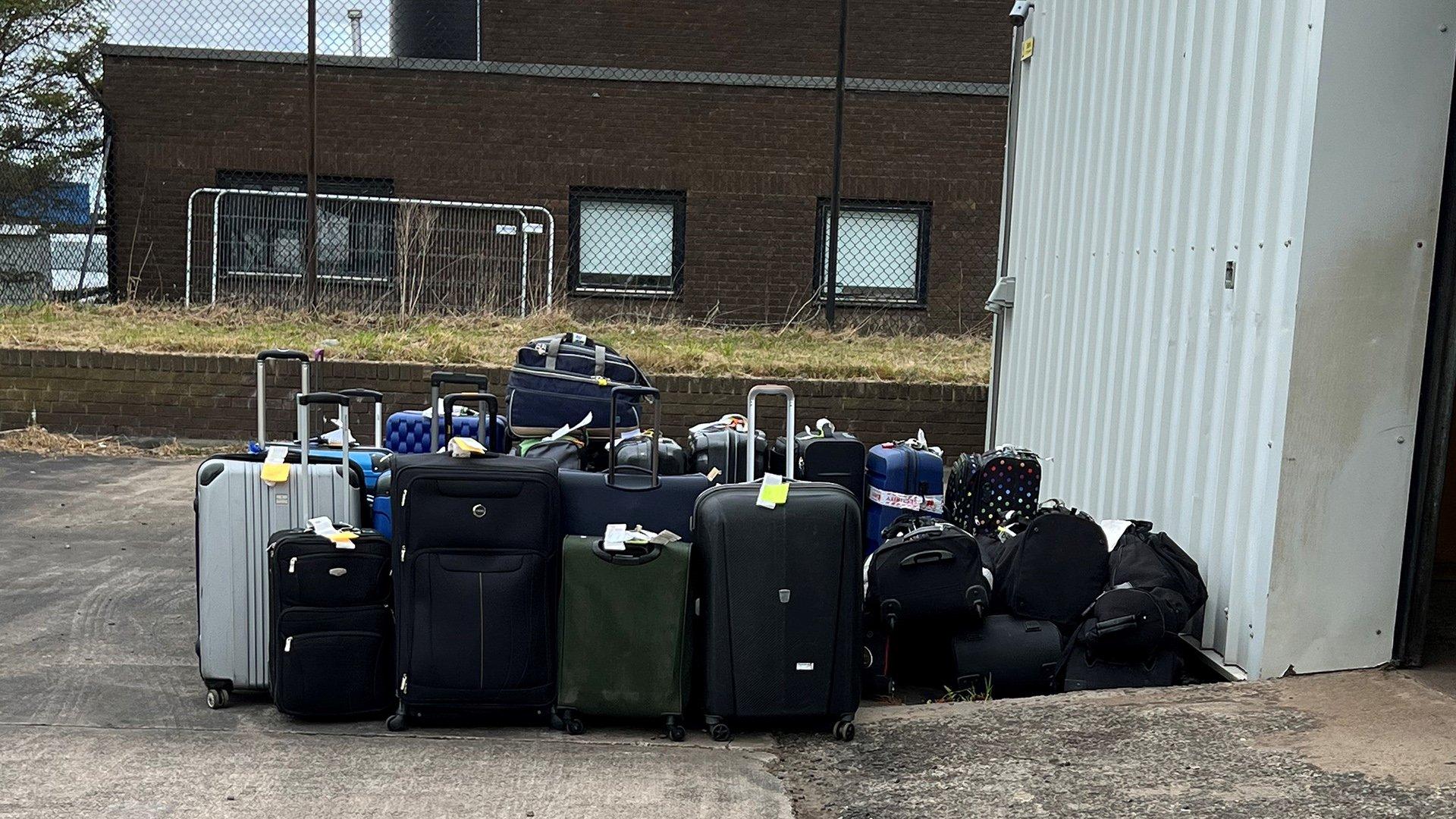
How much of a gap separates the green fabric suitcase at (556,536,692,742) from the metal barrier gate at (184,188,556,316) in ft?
34.9

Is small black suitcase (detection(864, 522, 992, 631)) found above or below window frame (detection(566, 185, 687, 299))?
below

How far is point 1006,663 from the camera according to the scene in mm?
5668

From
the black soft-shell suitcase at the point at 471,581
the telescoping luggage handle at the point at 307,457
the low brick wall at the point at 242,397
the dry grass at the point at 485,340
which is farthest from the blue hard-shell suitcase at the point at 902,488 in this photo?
the dry grass at the point at 485,340

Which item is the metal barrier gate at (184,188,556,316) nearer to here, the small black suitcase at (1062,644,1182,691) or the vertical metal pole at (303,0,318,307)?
the vertical metal pole at (303,0,318,307)

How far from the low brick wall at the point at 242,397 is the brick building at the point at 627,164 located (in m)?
4.46

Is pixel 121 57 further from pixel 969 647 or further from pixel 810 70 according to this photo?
pixel 969 647

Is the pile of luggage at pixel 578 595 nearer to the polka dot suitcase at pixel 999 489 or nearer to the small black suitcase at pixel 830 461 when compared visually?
the small black suitcase at pixel 830 461

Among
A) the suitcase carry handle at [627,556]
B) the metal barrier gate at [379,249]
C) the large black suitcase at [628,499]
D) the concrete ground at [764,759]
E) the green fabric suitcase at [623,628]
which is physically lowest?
the concrete ground at [764,759]

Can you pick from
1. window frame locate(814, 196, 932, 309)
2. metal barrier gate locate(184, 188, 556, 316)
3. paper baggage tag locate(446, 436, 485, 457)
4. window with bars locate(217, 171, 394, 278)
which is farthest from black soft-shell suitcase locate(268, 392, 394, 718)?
window frame locate(814, 196, 932, 309)

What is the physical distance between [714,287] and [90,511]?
9091 millimetres

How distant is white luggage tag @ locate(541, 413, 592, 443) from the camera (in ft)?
20.7

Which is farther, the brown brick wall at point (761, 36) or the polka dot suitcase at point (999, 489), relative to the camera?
the brown brick wall at point (761, 36)

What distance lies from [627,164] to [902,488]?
34.8 feet

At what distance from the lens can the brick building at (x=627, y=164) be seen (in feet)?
53.1
